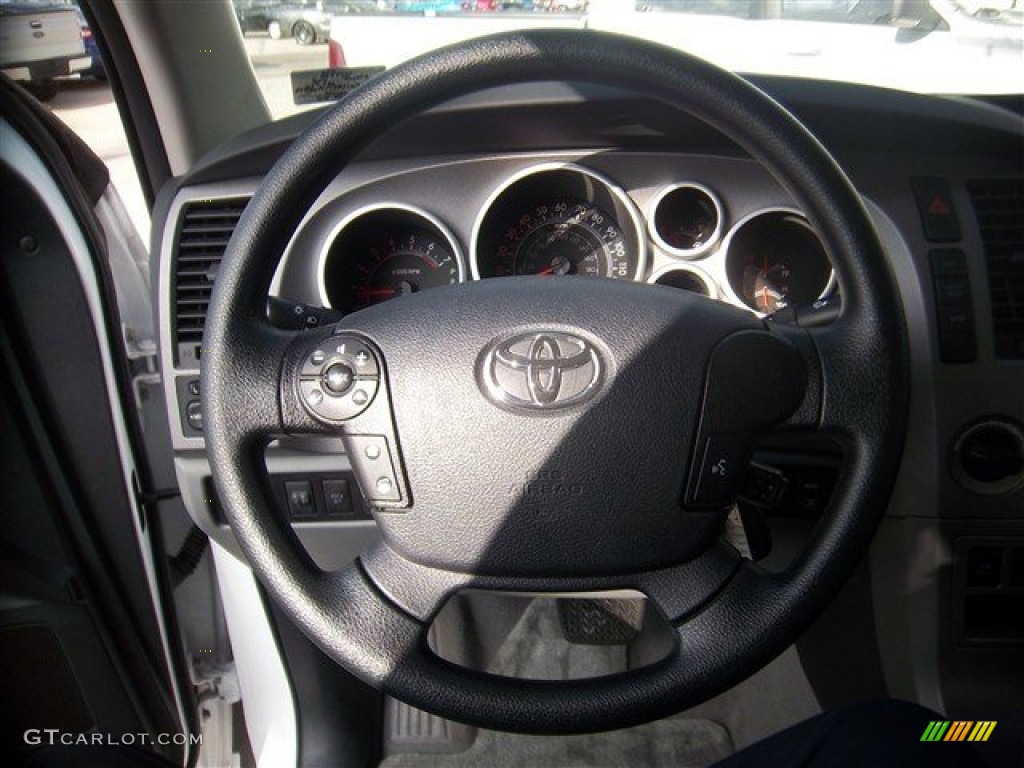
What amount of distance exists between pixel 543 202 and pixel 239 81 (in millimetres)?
666

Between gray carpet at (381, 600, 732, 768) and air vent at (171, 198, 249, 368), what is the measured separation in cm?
103

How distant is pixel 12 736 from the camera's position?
1.62 m

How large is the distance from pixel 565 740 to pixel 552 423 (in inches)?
48.6

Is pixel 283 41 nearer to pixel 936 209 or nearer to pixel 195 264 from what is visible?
pixel 195 264

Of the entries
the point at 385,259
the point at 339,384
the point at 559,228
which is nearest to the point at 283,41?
the point at 385,259

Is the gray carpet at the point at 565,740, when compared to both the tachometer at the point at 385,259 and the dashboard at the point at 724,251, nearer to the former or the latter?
the dashboard at the point at 724,251

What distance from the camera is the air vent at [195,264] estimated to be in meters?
1.42

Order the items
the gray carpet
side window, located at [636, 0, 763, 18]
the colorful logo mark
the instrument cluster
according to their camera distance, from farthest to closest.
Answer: the gray carpet, side window, located at [636, 0, 763, 18], the instrument cluster, the colorful logo mark

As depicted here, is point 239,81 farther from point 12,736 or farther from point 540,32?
point 12,736

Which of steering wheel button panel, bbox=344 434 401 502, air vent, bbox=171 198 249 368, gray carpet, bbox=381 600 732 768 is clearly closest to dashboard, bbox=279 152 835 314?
air vent, bbox=171 198 249 368

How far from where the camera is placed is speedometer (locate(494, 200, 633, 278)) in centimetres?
151

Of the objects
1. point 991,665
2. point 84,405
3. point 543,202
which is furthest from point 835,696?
point 84,405

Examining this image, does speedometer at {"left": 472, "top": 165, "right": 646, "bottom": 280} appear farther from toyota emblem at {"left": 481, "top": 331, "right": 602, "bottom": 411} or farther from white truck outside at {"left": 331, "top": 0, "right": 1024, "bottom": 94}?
toyota emblem at {"left": 481, "top": 331, "right": 602, "bottom": 411}

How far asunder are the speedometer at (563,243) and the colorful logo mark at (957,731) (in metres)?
0.79
